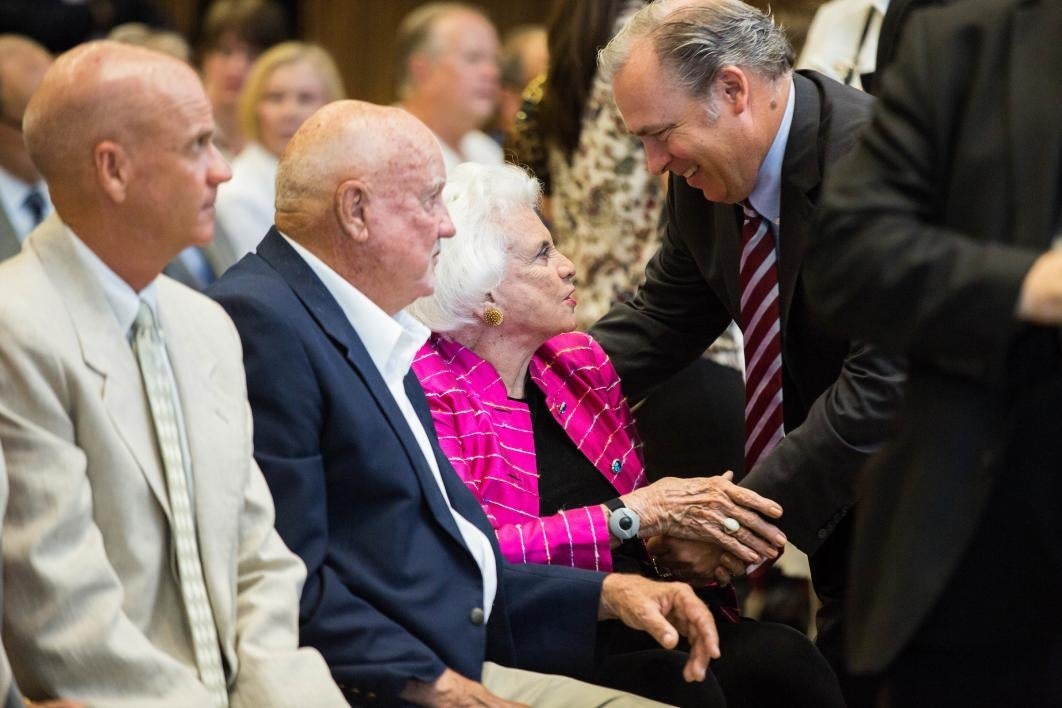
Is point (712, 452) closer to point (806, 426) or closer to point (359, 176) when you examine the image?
point (806, 426)

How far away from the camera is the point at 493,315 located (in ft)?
9.96

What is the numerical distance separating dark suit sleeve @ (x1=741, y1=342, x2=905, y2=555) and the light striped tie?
1.15 meters

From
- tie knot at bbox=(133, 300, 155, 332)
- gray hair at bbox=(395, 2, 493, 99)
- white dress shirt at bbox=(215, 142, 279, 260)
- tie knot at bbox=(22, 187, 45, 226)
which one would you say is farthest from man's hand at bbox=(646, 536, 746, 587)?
gray hair at bbox=(395, 2, 493, 99)

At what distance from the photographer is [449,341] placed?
10.0ft

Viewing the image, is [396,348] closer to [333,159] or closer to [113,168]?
[333,159]

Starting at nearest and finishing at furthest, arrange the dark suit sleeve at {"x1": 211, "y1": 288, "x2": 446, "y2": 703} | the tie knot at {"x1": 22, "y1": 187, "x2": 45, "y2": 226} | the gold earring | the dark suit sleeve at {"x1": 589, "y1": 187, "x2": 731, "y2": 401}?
the dark suit sleeve at {"x1": 211, "y1": 288, "x2": 446, "y2": 703}
the gold earring
the dark suit sleeve at {"x1": 589, "y1": 187, "x2": 731, "y2": 401}
the tie knot at {"x1": 22, "y1": 187, "x2": 45, "y2": 226}

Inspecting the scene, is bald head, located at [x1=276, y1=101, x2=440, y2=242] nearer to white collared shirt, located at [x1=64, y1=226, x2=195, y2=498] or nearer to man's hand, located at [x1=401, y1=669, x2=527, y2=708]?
white collared shirt, located at [x1=64, y1=226, x2=195, y2=498]

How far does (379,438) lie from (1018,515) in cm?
112

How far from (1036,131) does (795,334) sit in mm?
1466

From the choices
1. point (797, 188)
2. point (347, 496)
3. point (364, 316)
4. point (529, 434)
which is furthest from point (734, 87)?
point (347, 496)

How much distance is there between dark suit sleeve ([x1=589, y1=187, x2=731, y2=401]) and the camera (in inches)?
134

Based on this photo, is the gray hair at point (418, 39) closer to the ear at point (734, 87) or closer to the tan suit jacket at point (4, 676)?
the ear at point (734, 87)

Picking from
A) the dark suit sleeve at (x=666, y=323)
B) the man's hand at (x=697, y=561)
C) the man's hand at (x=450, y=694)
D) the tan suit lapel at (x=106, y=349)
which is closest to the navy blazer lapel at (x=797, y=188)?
the dark suit sleeve at (x=666, y=323)

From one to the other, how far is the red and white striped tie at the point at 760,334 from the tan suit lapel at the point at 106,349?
1.40 metres
